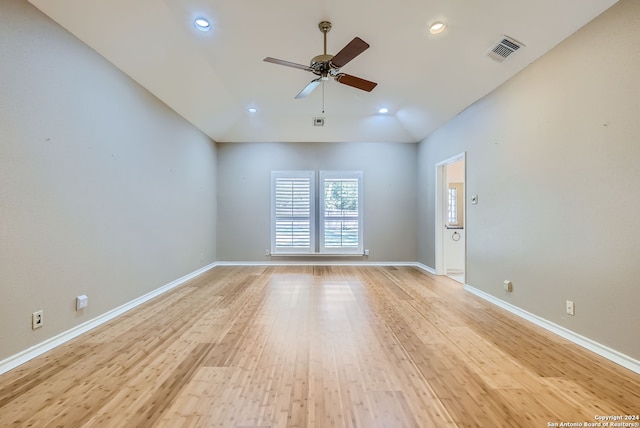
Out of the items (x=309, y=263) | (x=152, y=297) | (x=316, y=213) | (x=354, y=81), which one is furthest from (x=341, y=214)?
(x=152, y=297)

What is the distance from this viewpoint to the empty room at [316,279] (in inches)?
69.3

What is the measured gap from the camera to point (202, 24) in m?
2.98

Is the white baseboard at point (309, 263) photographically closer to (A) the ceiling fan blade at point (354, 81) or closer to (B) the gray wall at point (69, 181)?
(B) the gray wall at point (69, 181)

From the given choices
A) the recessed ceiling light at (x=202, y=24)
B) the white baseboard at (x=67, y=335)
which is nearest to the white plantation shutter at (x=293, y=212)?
the white baseboard at (x=67, y=335)

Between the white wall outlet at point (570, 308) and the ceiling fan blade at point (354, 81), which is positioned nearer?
the white wall outlet at point (570, 308)

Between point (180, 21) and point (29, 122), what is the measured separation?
1.73 m

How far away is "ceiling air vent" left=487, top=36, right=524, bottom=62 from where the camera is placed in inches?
110

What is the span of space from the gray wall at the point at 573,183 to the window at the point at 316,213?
2852mm

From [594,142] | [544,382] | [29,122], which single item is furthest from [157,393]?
[594,142]

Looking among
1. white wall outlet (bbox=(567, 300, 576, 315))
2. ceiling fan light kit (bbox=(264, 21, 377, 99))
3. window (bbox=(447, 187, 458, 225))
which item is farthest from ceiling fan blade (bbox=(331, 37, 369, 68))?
window (bbox=(447, 187, 458, 225))

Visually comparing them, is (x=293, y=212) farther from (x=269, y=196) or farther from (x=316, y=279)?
(x=316, y=279)

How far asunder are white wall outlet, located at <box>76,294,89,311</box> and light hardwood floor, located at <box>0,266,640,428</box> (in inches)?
11.0

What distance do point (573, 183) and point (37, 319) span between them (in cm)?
474

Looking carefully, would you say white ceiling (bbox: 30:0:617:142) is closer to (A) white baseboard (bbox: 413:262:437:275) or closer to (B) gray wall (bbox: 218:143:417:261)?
(B) gray wall (bbox: 218:143:417:261)
